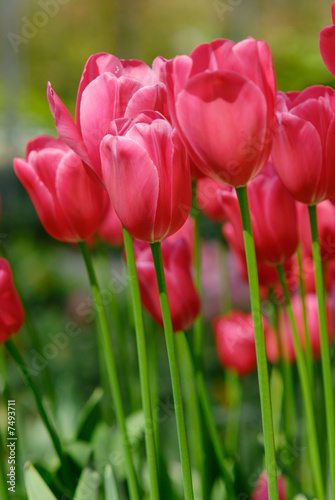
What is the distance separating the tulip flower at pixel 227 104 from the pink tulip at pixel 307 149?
0.02 meters

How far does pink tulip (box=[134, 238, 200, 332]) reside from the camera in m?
0.62

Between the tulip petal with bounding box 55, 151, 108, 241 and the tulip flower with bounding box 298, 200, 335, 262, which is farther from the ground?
the tulip petal with bounding box 55, 151, 108, 241

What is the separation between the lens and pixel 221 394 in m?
1.92

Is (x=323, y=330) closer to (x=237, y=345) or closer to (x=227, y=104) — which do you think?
(x=227, y=104)

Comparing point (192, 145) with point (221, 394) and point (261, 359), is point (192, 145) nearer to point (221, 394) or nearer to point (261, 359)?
point (261, 359)

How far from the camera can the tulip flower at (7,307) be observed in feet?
1.90

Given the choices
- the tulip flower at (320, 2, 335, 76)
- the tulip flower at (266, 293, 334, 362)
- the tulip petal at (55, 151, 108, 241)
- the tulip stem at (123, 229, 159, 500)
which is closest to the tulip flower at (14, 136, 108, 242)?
the tulip petal at (55, 151, 108, 241)

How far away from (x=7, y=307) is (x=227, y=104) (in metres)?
0.30

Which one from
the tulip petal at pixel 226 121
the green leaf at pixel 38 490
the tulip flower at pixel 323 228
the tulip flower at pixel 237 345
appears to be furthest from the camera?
the tulip flower at pixel 237 345

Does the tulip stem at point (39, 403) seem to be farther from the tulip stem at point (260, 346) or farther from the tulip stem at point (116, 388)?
the tulip stem at point (260, 346)

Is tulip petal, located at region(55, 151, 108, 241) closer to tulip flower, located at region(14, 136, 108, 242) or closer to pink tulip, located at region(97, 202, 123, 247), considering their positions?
tulip flower, located at region(14, 136, 108, 242)

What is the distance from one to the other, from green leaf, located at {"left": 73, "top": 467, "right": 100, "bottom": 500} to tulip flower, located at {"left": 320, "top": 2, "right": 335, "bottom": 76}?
40 centimetres

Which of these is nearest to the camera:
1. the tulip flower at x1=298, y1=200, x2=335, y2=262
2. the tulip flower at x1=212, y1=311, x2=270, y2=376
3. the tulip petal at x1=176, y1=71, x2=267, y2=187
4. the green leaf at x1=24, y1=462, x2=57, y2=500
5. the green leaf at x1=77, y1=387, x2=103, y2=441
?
the tulip petal at x1=176, y1=71, x2=267, y2=187

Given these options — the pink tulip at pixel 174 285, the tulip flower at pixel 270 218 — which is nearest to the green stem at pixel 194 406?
the pink tulip at pixel 174 285
